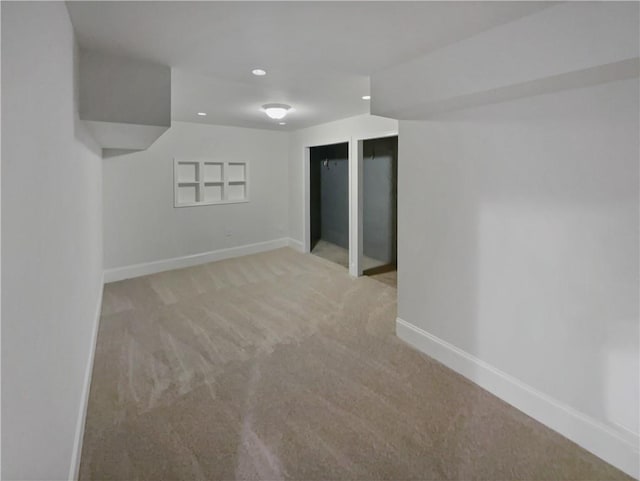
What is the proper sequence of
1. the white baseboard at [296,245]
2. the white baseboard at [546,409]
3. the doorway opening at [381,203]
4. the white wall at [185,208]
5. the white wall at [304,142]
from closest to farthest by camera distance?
the white baseboard at [546,409], the white wall at [304,142], the white wall at [185,208], the doorway opening at [381,203], the white baseboard at [296,245]

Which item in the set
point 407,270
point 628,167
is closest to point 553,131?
point 628,167

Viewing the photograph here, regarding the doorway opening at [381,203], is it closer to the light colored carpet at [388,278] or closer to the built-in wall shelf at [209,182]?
the light colored carpet at [388,278]

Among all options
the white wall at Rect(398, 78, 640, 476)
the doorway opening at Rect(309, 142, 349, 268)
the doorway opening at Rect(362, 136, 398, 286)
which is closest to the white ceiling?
the white wall at Rect(398, 78, 640, 476)

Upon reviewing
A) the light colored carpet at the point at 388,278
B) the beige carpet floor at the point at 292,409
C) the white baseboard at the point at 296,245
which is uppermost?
the white baseboard at the point at 296,245

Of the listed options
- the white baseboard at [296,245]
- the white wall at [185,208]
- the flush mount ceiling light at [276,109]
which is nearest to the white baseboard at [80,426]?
the white wall at [185,208]

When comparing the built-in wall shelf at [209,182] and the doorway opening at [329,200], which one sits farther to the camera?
the doorway opening at [329,200]

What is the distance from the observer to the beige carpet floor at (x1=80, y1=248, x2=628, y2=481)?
5.82 feet

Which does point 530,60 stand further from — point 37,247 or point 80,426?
point 80,426

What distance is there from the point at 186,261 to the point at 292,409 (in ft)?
12.9

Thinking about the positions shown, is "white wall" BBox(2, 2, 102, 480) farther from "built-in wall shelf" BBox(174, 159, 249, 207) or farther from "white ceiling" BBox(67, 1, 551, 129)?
"built-in wall shelf" BBox(174, 159, 249, 207)

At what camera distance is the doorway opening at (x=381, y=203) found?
5.40 m

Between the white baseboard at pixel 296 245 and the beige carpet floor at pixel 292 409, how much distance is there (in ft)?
9.18

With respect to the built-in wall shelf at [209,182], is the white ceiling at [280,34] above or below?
above

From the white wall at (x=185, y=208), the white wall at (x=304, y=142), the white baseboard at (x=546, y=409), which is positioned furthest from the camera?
the white wall at (x=185, y=208)
